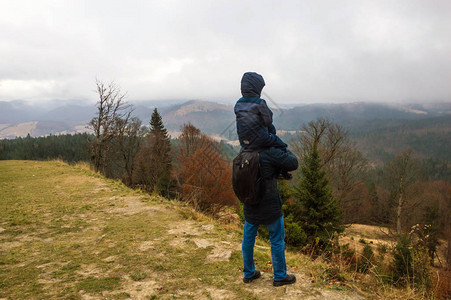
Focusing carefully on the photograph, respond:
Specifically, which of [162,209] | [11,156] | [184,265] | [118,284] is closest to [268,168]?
[184,265]

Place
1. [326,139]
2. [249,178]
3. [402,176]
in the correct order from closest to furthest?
[249,178], [326,139], [402,176]

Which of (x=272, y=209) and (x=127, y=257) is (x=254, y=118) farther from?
(x=127, y=257)

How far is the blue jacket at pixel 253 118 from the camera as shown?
9.07ft

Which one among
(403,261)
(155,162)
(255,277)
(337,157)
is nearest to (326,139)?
(337,157)

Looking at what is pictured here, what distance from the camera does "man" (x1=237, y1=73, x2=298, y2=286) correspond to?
2.77 m

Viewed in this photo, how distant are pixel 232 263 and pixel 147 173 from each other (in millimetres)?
26978

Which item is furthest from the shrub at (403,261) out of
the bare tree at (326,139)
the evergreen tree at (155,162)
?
the evergreen tree at (155,162)

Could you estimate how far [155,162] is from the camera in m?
28.0

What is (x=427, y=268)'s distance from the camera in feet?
9.93

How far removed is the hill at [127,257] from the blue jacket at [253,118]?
5.80 feet

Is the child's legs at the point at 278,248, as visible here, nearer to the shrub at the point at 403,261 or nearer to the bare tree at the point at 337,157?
the shrub at the point at 403,261

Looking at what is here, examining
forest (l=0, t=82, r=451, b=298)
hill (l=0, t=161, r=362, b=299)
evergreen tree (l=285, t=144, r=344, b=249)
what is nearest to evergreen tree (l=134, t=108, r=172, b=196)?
forest (l=0, t=82, r=451, b=298)

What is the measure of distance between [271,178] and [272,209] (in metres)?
0.37

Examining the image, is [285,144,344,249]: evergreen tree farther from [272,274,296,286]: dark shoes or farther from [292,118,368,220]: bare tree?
[272,274,296,286]: dark shoes
